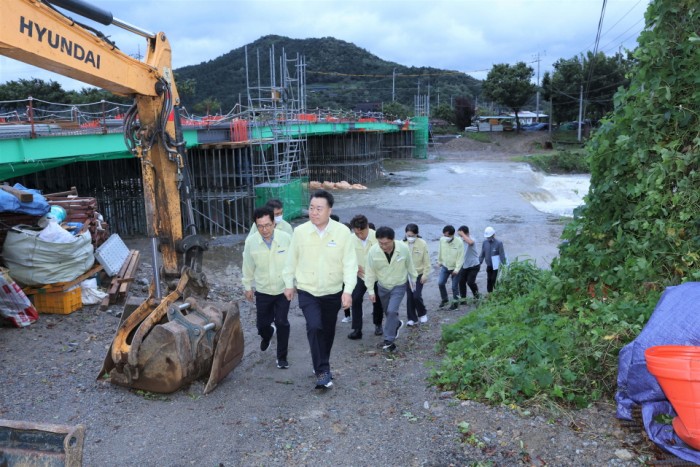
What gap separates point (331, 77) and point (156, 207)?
113773 mm

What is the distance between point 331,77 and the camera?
379ft

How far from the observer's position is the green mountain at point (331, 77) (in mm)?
92500

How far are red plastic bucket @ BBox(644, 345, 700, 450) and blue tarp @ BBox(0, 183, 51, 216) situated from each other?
7.93 meters

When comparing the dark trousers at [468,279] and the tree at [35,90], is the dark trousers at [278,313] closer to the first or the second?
the dark trousers at [468,279]

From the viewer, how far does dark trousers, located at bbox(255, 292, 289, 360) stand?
6250 mm

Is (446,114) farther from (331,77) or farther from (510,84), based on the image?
(331,77)

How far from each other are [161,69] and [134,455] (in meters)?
3.77

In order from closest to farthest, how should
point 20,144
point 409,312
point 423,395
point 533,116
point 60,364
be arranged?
point 423,395, point 60,364, point 409,312, point 20,144, point 533,116

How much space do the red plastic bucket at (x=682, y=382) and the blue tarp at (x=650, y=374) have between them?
0.50 feet

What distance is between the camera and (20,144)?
1085 cm

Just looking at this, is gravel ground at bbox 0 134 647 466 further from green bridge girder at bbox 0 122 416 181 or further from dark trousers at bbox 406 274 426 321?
green bridge girder at bbox 0 122 416 181

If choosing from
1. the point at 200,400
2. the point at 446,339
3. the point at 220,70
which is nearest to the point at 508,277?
the point at 446,339

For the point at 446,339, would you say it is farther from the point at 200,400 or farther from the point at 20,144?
the point at 20,144

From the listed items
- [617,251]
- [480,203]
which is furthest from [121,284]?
[480,203]
